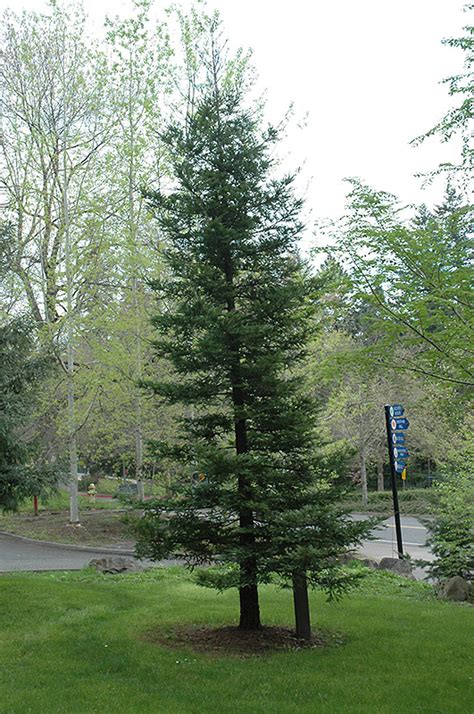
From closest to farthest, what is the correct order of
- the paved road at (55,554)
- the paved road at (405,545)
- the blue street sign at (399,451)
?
1. the paved road at (55,554)
2. the blue street sign at (399,451)
3. the paved road at (405,545)

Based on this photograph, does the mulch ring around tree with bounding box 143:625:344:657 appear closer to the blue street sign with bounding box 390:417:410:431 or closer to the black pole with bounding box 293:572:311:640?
the black pole with bounding box 293:572:311:640

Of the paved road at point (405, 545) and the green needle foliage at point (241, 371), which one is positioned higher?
the green needle foliage at point (241, 371)

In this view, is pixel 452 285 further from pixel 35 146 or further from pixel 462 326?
pixel 35 146

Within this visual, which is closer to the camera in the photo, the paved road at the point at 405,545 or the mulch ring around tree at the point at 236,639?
the mulch ring around tree at the point at 236,639

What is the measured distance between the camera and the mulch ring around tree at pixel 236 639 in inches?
284

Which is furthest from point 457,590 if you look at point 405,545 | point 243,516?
point 405,545

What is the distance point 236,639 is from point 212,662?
100 cm

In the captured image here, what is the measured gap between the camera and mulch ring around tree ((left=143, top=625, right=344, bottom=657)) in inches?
284

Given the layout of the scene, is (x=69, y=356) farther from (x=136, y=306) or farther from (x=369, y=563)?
(x=369, y=563)

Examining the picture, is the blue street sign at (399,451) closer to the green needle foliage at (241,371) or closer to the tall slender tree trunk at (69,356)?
the tall slender tree trunk at (69,356)

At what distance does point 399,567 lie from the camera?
46.4ft

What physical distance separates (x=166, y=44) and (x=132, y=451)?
39.7 feet

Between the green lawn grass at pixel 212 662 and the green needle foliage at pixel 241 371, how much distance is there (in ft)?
2.88

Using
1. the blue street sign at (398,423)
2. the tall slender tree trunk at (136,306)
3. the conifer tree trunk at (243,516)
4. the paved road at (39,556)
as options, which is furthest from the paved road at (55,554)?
the conifer tree trunk at (243,516)
